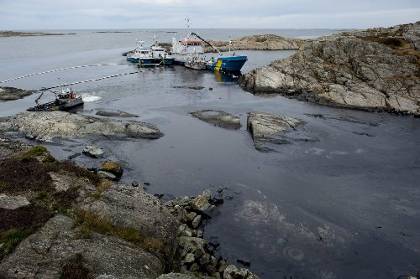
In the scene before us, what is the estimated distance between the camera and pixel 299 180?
3838cm

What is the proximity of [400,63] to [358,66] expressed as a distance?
6.54 meters

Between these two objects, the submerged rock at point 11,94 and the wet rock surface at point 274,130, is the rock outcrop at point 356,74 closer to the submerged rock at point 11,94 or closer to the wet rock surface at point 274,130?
the wet rock surface at point 274,130

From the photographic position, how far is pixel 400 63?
228 feet

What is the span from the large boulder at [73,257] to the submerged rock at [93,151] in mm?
21016

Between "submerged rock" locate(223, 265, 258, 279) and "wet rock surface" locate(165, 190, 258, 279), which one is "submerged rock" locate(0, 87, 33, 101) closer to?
"wet rock surface" locate(165, 190, 258, 279)

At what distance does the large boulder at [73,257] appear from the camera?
19175mm

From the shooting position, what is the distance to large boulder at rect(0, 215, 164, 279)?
19175 millimetres

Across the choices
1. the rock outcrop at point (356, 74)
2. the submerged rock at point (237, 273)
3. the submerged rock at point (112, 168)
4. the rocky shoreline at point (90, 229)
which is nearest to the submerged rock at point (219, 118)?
the rock outcrop at point (356, 74)

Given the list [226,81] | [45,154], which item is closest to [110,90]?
[226,81]

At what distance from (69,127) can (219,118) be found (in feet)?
66.3

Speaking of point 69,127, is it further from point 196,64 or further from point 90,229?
point 196,64

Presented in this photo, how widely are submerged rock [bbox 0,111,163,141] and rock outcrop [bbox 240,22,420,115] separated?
33.0 meters

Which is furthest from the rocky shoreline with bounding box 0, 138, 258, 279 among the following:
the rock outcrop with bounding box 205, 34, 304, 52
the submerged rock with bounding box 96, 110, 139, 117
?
the rock outcrop with bounding box 205, 34, 304, 52

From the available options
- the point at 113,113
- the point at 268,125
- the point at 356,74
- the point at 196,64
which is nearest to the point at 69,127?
the point at 113,113
